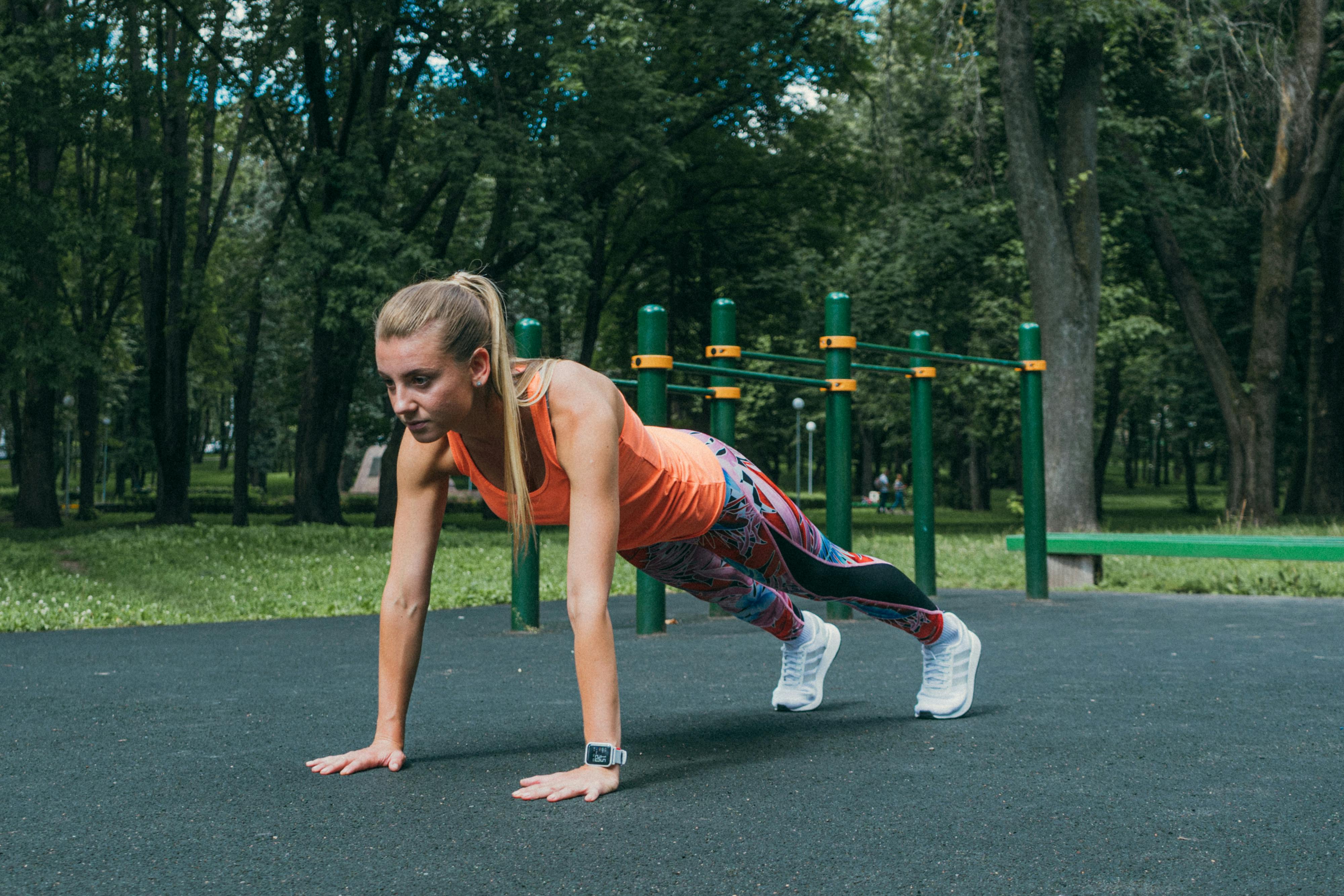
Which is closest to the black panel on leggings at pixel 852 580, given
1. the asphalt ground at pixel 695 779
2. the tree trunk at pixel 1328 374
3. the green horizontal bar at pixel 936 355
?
the asphalt ground at pixel 695 779

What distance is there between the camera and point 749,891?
218 cm

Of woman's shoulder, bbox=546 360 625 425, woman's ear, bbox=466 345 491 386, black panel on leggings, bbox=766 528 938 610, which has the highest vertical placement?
woman's ear, bbox=466 345 491 386

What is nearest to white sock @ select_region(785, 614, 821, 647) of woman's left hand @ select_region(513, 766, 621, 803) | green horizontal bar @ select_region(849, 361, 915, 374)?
woman's left hand @ select_region(513, 766, 621, 803)

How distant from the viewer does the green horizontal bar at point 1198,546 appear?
7500mm

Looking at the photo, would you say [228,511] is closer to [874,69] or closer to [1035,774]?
[874,69]

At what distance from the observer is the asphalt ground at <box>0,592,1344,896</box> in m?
2.30

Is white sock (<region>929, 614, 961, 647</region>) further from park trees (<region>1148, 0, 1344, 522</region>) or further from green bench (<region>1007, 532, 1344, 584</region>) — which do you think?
park trees (<region>1148, 0, 1344, 522</region>)

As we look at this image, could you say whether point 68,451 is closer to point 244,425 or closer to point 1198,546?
point 244,425

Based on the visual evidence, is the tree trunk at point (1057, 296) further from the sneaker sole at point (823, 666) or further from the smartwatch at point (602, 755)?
the smartwatch at point (602, 755)

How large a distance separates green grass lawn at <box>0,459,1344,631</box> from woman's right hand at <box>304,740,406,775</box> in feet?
15.2

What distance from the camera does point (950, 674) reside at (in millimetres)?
3795

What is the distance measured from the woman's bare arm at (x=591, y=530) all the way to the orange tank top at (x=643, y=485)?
0.20 feet

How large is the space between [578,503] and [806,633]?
1.53 m

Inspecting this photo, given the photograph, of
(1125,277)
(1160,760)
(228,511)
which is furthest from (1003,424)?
(1160,760)
